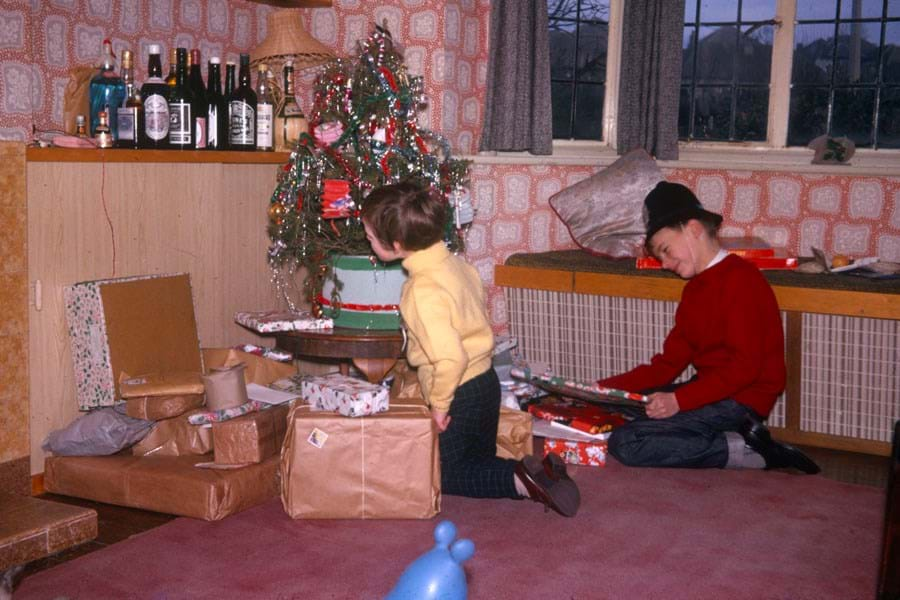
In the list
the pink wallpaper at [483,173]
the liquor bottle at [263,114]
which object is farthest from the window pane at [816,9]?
the liquor bottle at [263,114]

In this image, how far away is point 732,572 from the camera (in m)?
2.50

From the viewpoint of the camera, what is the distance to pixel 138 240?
328 cm

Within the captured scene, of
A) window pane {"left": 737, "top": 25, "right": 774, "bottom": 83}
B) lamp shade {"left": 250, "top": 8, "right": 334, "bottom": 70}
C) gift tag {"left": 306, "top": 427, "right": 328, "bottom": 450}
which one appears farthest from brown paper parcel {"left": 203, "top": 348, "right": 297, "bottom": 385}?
window pane {"left": 737, "top": 25, "right": 774, "bottom": 83}

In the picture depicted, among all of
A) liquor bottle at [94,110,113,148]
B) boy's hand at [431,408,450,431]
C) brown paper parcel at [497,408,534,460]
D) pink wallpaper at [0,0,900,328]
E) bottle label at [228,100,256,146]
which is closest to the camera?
boy's hand at [431,408,450,431]

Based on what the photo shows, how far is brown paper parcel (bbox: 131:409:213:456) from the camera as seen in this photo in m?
3.04

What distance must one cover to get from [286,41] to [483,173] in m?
1.02

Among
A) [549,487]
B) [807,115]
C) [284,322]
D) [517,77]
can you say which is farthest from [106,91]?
[807,115]

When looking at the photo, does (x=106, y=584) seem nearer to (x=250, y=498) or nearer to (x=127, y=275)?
(x=250, y=498)

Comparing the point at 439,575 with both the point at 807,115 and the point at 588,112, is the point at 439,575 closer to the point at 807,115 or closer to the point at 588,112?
the point at 588,112

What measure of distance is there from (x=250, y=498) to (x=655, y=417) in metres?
1.39

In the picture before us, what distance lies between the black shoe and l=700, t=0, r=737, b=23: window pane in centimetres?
200

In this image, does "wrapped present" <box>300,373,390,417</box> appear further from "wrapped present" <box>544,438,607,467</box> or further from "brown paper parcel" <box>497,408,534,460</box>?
"wrapped present" <box>544,438,607,467</box>

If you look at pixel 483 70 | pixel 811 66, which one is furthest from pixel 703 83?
pixel 483 70

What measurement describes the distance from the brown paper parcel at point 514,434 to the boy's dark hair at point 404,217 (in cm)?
72
